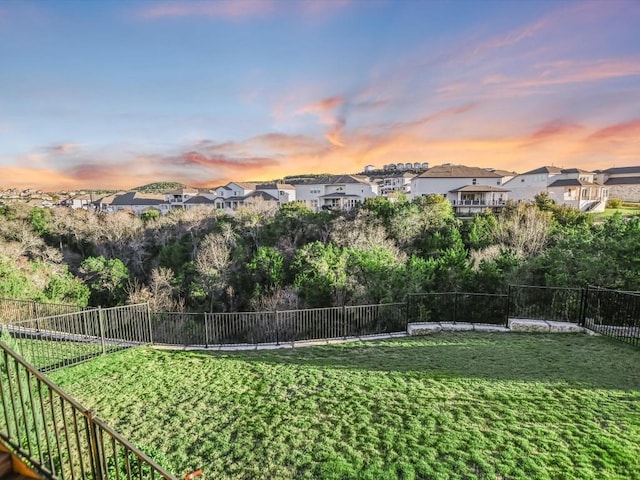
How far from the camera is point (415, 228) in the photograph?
3016cm

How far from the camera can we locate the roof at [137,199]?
73.8m

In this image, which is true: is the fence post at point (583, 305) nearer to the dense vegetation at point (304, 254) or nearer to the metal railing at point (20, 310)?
the dense vegetation at point (304, 254)

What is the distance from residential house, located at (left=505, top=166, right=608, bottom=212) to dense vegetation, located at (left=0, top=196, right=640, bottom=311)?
14.6 metres

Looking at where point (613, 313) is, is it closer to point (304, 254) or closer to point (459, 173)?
point (304, 254)

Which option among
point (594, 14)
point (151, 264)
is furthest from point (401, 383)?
point (151, 264)

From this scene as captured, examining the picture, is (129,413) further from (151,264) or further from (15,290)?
(151,264)

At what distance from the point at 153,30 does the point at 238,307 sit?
65.6 ft

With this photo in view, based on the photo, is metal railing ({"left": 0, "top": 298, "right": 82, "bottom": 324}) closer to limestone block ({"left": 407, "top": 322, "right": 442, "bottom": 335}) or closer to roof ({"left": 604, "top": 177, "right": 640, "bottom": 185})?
limestone block ({"left": 407, "top": 322, "right": 442, "bottom": 335})

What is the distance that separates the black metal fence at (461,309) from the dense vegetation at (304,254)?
1.66 m

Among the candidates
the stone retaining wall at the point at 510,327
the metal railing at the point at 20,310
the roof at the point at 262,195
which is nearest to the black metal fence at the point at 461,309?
the stone retaining wall at the point at 510,327

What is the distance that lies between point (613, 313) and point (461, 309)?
14.6ft

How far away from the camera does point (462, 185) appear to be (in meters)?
48.4

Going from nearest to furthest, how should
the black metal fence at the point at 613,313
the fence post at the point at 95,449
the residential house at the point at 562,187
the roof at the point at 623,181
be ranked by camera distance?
the fence post at the point at 95,449 < the black metal fence at the point at 613,313 < the residential house at the point at 562,187 < the roof at the point at 623,181

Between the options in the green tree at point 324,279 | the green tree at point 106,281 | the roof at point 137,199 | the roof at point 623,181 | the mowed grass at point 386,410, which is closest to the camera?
the mowed grass at point 386,410
